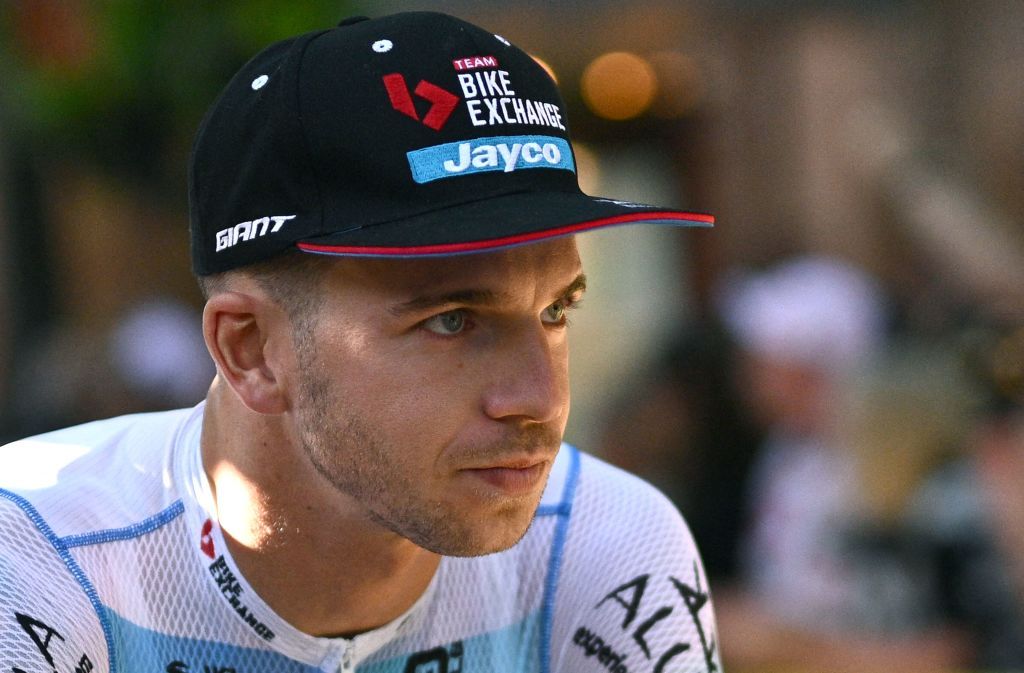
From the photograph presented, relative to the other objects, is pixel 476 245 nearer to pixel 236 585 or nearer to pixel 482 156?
pixel 482 156

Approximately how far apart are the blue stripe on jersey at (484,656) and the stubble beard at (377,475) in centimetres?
38

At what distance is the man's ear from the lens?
224cm

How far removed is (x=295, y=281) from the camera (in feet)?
7.09

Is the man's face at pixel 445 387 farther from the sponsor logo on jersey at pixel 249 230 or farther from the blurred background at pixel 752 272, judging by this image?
the blurred background at pixel 752 272

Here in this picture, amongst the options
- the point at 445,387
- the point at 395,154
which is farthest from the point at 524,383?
the point at 395,154

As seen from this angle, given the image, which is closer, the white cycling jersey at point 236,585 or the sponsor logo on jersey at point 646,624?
the white cycling jersey at point 236,585

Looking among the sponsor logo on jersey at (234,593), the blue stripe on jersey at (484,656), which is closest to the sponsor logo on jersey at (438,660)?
the blue stripe on jersey at (484,656)

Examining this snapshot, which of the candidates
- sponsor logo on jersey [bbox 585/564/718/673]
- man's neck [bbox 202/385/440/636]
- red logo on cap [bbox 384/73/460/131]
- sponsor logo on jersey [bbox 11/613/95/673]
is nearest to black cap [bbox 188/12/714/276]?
red logo on cap [bbox 384/73/460/131]

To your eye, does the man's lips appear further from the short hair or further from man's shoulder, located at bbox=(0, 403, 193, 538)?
man's shoulder, located at bbox=(0, 403, 193, 538)

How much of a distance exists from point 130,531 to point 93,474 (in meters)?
0.19

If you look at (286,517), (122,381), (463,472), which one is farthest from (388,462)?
(122,381)

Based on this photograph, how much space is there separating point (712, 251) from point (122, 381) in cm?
409

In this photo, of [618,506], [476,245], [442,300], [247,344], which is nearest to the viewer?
[476,245]

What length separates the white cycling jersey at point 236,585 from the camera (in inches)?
88.5
